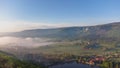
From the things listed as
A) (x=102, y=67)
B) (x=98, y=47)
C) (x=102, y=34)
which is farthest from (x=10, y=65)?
(x=102, y=34)

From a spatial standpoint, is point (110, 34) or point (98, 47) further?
point (110, 34)

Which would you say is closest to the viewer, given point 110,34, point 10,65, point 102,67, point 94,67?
point 10,65

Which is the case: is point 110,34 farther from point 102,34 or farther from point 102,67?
point 102,67

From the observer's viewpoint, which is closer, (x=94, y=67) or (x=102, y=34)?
(x=94, y=67)

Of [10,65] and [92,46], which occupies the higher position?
[10,65]

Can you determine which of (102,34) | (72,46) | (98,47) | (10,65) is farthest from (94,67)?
(102,34)

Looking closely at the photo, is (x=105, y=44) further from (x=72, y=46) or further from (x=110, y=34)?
(x=110, y=34)

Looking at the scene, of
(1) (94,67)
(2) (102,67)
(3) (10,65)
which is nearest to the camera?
(3) (10,65)

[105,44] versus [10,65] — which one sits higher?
[10,65]

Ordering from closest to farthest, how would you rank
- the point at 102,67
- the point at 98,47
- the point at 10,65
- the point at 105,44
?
the point at 10,65 < the point at 102,67 < the point at 98,47 < the point at 105,44
